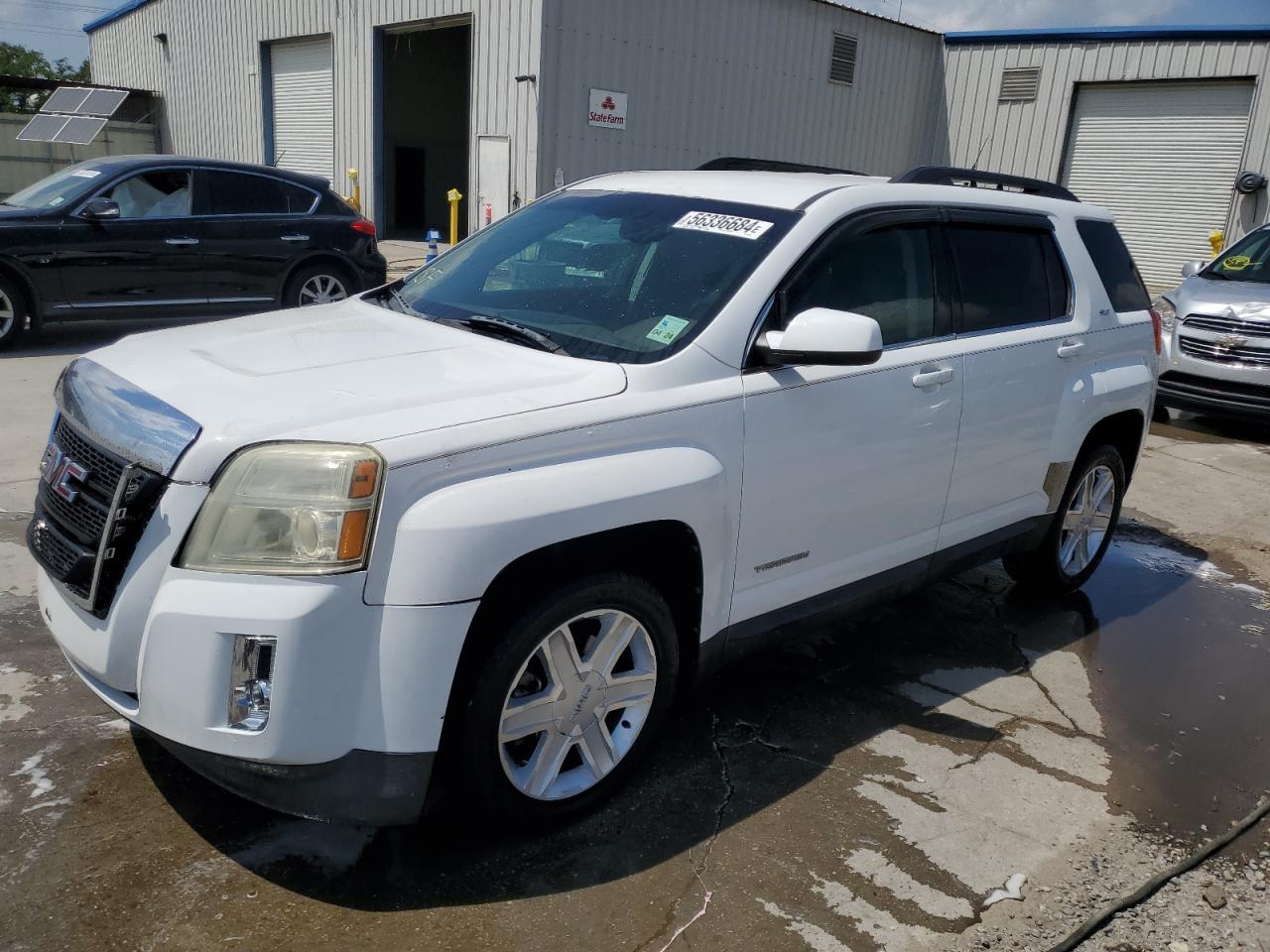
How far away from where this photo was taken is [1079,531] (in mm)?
5109

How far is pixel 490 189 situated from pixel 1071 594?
43.0 ft

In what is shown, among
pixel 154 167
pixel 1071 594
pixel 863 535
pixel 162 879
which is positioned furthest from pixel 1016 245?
pixel 154 167

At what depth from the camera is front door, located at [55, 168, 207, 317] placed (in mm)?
8953

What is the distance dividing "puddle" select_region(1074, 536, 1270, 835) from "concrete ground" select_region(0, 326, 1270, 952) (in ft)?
0.05

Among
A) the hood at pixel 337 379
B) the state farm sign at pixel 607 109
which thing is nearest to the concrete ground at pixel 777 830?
the hood at pixel 337 379

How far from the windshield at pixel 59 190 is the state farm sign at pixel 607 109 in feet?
27.2

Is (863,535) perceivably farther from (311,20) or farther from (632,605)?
(311,20)

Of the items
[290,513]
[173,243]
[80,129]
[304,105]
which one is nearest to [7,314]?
[173,243]

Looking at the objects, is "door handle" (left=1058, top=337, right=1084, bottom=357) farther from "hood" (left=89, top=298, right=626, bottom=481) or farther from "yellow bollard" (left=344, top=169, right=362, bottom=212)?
"yellow bollard" (left=344, top=169, right=362, bottom=212)

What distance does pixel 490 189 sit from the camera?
16.6 metres

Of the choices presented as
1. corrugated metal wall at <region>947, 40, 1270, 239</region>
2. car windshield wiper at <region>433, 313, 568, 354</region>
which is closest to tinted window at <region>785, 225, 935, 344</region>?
car windshield wiper at <region>433, 313, 568, 354</region>

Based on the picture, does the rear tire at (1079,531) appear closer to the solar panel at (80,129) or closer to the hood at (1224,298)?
the hood at (1224,298)

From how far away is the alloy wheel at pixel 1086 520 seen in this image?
197 inches

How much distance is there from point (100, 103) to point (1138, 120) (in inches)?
729
